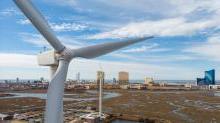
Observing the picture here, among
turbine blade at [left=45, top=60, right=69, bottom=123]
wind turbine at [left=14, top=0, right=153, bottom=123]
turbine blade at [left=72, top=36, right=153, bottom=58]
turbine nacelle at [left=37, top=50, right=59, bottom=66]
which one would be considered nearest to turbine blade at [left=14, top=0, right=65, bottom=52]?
wind turbine at [left=14, top=0, right=153, bottom=123]

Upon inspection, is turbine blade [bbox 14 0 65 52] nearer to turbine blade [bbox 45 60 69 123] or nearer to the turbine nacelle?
the turbine nacelle

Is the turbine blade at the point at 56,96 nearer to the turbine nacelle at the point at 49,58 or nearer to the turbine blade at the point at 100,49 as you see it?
the turbine nacelle at the point at 49,58

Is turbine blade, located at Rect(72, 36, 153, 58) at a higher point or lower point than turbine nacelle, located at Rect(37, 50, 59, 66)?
higher

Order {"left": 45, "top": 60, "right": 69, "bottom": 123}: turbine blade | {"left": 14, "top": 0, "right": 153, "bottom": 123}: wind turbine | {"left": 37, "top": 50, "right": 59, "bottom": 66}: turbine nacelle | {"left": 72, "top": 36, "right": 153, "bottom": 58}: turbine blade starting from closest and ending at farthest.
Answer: {"left": 14, "top": 0, "right": 153, "bottom": 123}: wind turbine → {"left": 45, "top": 60, "right": 69, "bottom": 123}: turbine blade → {"left": 37, "top": 50, "right": 59, "bottom": 66}: turbine nacelle → {"left": 72, "top": 36, "right": 153, "bottom": 58}: turbine blade

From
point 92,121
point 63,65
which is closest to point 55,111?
point 63,65

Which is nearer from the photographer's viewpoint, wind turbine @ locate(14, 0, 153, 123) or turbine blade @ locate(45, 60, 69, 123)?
wind turbine @ locate(14, 0, 153, 123)

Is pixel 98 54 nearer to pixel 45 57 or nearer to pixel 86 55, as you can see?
pixel 86 55

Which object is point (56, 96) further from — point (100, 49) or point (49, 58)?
point (100, 49)
